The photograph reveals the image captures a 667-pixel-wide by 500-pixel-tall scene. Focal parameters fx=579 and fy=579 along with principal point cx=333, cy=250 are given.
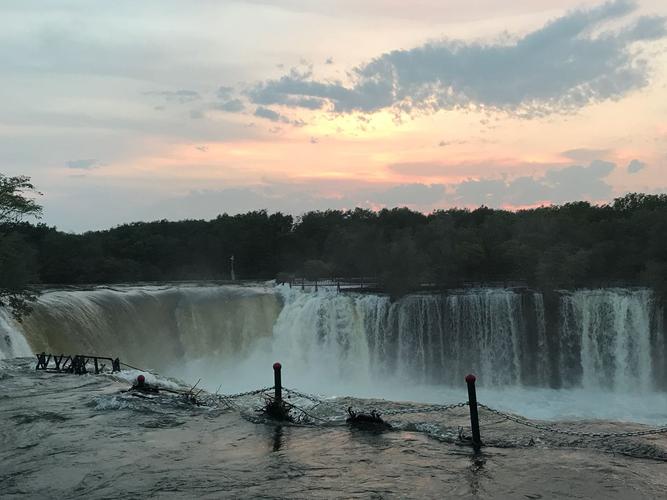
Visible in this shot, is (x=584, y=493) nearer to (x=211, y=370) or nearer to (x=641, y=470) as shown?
(x=641, y=470)

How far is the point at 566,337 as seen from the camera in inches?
1270

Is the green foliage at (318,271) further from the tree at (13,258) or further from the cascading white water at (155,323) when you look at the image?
the tree at (13,258)

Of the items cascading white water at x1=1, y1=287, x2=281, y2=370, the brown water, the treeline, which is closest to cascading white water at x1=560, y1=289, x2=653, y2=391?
the treeline

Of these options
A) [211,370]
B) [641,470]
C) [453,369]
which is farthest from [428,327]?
[641,470]

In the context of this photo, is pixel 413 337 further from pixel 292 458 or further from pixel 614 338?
pixel 292 458

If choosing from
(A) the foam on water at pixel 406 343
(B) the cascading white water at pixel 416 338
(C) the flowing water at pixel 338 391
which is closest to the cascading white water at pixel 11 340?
(C) the flowing water at pixel 338 391

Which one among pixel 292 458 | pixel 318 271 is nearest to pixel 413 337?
pixel 292 458

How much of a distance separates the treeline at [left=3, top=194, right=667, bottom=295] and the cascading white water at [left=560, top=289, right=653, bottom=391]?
2.33 metres

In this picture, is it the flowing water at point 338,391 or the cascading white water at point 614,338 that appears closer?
the flowing water at point 338,391

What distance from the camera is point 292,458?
1087 cm

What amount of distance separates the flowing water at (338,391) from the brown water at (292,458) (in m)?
0.05

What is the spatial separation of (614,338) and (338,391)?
15.1 metres

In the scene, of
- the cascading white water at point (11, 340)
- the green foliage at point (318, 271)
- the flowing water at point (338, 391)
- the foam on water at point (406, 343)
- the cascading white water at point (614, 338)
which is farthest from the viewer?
the green foliage at point (318, 271)

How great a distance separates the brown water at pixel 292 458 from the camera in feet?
30.2
